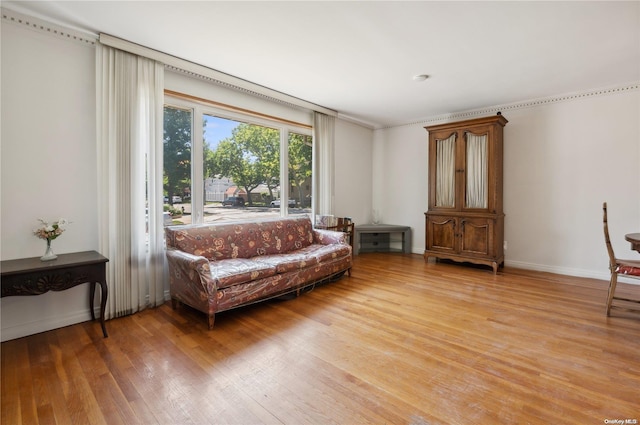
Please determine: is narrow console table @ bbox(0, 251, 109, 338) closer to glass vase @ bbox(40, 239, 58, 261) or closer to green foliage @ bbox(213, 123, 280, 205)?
glass vase @ bbox(40, 239, 58, 261)

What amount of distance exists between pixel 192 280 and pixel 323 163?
120 inches

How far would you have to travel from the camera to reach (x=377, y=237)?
5930 millimetres

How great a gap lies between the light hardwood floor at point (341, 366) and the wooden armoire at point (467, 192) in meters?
1.41

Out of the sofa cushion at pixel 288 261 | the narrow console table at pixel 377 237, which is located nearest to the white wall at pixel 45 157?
the sofa cushion at pixel 288 261

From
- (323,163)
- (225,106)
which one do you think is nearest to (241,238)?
(225,106)

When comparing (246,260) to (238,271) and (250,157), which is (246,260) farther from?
(250,157)

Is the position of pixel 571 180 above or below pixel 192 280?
above

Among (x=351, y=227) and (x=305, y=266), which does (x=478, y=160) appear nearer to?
(x=351, y=227)

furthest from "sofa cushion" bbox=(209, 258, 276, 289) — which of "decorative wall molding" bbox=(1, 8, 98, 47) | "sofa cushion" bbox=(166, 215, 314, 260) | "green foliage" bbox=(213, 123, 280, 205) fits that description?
"decorative wall molding" bbox=(1, 8, 98, 47)

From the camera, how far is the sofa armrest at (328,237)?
4159mm

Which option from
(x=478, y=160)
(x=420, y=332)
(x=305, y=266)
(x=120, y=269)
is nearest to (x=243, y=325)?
(x=305, y=266)

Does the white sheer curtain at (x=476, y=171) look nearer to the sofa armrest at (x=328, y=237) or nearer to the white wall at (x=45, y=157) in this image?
the sofa armrest at (x=328, y=237)

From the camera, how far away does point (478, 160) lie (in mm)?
4438

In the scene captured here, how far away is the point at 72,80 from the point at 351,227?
156 inches
